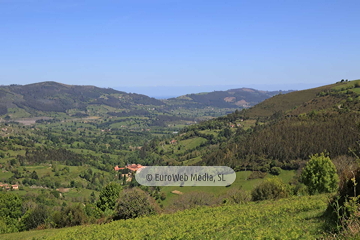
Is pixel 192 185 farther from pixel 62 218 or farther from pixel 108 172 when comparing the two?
pixel 108 172

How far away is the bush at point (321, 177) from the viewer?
4472cm

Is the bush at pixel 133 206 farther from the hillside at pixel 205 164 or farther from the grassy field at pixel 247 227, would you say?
the grassy field at pixel 247 227

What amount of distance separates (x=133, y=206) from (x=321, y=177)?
29400 millimetres

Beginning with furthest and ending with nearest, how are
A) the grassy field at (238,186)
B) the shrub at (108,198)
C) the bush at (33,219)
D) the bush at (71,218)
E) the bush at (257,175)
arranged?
the bush at (257,175), the grassy field at (238,186), the bush at (33,219), the shrub at (108,198), the bush at (71,218)

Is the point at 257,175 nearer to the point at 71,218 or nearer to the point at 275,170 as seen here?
the point at 275,170

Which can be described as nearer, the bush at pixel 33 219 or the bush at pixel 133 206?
the bush at pixel 133 206

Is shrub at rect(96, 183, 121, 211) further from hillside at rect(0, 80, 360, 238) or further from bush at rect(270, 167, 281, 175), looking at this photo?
bush at rect(270, 167, 281, 175)

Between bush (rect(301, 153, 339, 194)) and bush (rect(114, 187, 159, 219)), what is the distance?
2555cm

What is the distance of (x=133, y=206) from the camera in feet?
121

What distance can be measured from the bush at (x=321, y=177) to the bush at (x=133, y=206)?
25.5 metres

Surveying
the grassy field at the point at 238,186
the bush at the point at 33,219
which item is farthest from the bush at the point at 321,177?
the bush at the point at 33,219

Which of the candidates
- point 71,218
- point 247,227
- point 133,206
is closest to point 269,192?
point 133,206

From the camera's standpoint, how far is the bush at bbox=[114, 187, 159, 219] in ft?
121

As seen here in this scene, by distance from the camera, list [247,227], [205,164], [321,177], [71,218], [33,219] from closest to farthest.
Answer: [247,227] < [71,218] < [321,177] < [33,219] < [205,164]
